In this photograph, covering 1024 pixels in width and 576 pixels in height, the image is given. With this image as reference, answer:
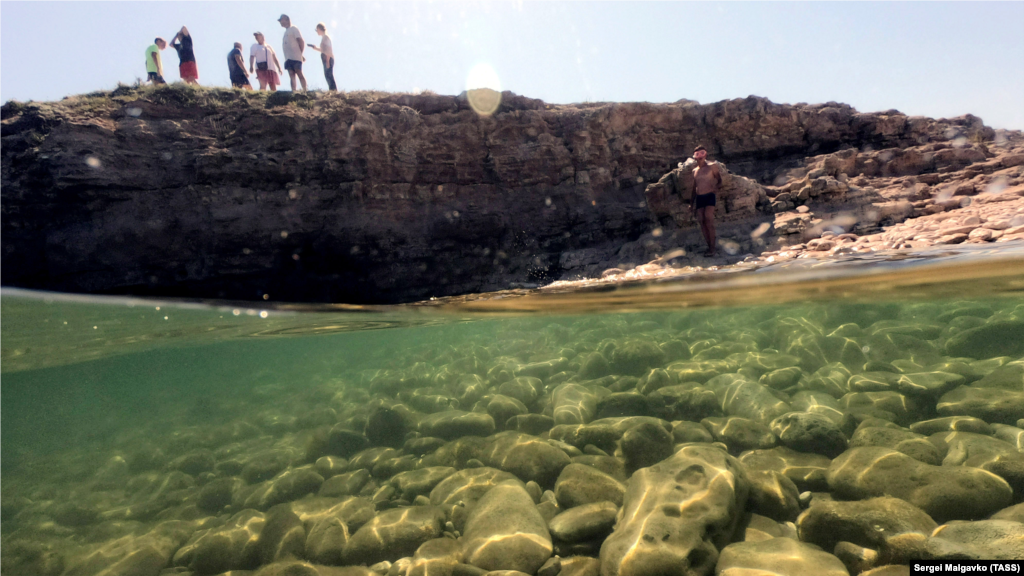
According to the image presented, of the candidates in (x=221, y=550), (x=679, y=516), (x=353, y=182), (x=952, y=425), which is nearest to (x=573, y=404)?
(x=679, y=516)

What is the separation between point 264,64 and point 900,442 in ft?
52.2

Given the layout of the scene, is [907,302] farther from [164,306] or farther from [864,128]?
[164,306]

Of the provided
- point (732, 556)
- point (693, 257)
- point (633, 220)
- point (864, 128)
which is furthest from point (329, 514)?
point (864, 128)

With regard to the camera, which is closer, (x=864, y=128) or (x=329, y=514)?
(x=329, y=514)

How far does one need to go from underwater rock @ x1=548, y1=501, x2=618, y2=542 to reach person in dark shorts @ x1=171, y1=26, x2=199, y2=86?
14792 millimetres

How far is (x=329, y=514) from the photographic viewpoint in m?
4.43

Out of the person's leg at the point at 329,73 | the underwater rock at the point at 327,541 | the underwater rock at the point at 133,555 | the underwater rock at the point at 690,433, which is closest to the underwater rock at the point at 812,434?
the underwater rock at the point at 690,433

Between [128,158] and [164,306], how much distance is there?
4898mm

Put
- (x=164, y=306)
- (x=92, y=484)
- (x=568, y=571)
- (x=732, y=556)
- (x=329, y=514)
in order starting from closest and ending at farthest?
1. (x=732, y=556)
2. (x=568, y=571)
3. (x=329, y=514)
4. (x=92, y=484)
5. (x=164, y=306)

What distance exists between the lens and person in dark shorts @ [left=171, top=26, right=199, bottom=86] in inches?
495

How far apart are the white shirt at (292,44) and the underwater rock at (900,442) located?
15352mm

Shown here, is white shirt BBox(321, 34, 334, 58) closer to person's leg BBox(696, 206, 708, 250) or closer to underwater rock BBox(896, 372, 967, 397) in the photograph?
person's leg BBox(696, 206, 708, 250)

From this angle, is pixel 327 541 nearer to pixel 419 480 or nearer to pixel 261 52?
pixel 419 480

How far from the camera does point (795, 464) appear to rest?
414cm
